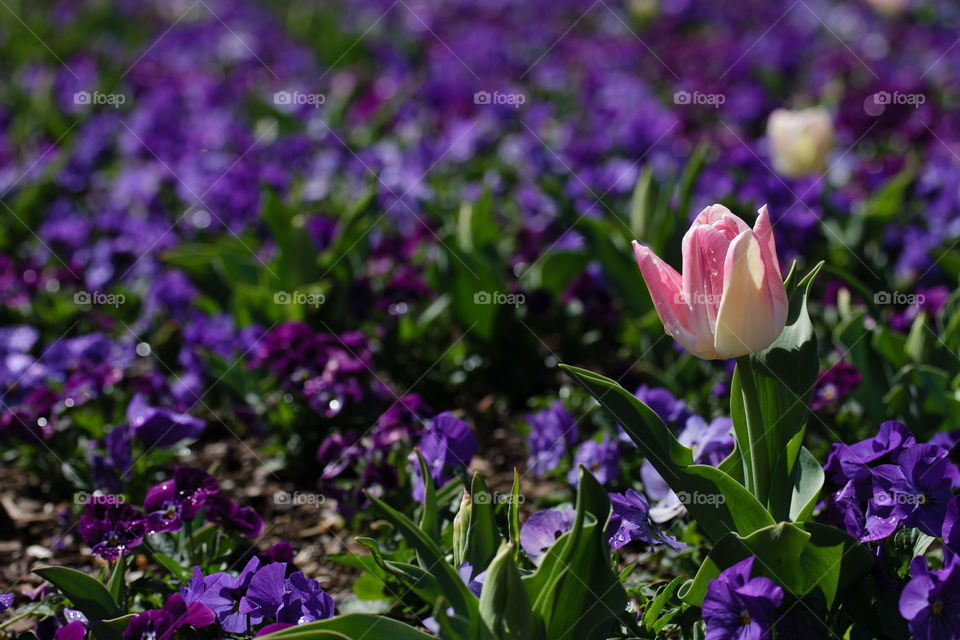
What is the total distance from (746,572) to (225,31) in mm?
6889

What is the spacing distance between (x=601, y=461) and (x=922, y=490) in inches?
26.2

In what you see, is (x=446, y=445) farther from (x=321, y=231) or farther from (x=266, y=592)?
(x=321, y=231)

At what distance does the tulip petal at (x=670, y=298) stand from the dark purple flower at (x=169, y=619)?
2.81 feet

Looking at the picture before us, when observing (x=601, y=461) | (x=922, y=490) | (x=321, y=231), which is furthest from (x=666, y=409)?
(x=321, y=231)

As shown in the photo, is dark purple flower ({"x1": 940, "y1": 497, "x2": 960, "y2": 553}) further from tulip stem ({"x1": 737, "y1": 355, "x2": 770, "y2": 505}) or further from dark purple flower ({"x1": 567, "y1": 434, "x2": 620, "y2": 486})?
dark purple flower ({"x1": 567, "y1": 434, "x2": 620, "y2": 486})

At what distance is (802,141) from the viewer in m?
3.40

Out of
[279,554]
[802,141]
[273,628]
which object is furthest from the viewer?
[802,141]

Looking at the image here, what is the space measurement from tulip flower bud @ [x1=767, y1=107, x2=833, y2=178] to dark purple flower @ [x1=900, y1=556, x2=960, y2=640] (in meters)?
Answer: 2.31

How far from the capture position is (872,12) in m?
7.08

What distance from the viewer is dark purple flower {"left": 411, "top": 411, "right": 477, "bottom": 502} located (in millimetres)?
1880

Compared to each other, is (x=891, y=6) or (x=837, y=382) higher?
(x=891, y=6)

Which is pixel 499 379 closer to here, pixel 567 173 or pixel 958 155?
pixel 567 173

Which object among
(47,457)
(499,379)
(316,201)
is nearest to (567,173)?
(316,201)

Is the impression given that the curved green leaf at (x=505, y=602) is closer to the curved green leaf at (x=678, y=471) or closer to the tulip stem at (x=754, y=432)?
the curved green leaf at (x=678, y=471)
